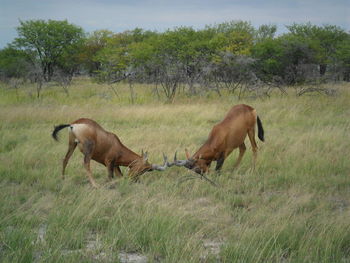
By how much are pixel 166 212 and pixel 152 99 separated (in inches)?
528

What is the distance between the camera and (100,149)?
6.38m

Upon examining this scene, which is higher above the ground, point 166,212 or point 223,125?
point 223,125

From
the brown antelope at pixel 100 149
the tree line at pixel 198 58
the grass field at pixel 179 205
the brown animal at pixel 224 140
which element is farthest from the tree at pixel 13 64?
the brown animal at pixel 224 140

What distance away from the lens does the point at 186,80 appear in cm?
2027

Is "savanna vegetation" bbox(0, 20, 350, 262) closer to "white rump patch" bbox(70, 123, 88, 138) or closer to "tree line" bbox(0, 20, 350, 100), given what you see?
"white rump patch" bbox(70, 123, 88, 138)

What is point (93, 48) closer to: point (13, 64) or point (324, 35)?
point (13, 64)

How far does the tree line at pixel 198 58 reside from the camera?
21.4 m

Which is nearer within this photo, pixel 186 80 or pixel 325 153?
pixel 325 153

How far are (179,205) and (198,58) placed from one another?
62.2 ft

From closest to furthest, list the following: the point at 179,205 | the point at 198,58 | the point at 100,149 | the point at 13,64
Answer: the point at 179,205 → the point at 100,149 → the point at 198,58 → the point at 13,64

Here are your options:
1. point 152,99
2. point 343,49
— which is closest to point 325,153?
point 152,99

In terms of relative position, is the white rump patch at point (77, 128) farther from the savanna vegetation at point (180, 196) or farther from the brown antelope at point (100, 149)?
the savanna vegetation at point (180, 196)

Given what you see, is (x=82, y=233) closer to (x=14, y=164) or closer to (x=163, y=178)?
(x=163, y=178)

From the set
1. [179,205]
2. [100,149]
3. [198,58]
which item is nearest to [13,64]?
[198,58]
